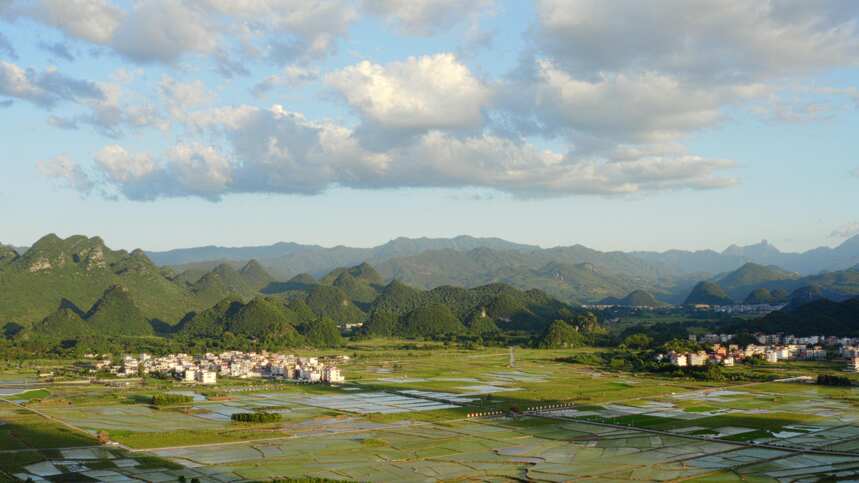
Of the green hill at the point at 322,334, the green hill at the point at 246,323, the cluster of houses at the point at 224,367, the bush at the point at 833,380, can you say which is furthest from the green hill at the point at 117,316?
the bush at the point at 833,380

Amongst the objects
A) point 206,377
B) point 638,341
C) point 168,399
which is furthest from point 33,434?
point 638,341

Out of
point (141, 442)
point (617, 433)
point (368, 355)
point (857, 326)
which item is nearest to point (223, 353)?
point (368, 355)

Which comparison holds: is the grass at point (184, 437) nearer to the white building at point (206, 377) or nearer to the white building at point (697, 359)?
the white building at point (206, 377)

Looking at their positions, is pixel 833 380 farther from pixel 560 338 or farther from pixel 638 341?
pixel 560 338

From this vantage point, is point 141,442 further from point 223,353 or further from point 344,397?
point 223,353

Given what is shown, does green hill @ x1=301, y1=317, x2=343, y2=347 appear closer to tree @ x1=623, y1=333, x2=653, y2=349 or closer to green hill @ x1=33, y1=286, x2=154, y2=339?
green hill @ x1=33, y1=286, x2=154, y2=339
